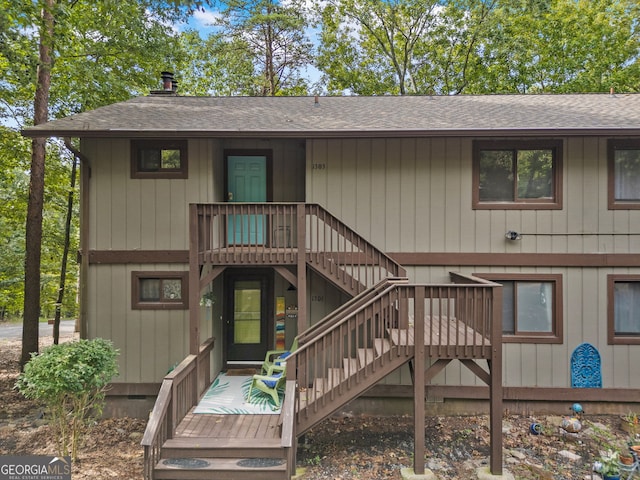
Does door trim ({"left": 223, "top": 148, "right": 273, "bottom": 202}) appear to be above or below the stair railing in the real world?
Answer: above

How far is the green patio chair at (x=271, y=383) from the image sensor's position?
5.75 metres

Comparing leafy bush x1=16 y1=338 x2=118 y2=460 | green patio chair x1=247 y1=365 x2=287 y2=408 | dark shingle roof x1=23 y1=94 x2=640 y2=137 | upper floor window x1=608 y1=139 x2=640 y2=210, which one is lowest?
green patio chair x1=247 y1=365 x2=287 y2=408

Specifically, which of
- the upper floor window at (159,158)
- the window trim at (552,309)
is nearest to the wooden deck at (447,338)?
the window trim at (552,309)

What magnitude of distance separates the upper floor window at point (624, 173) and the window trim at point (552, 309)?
1708 millimetres

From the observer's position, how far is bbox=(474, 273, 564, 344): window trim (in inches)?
250

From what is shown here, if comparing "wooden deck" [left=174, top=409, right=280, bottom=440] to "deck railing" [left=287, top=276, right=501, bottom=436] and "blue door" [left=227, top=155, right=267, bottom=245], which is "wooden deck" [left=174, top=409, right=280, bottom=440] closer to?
"deck railing" [left=287, top=276, right=501, bottom=436]

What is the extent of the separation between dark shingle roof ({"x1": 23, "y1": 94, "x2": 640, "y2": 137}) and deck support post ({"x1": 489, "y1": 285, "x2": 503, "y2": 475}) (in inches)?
121

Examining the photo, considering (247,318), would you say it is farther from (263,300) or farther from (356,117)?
(356,117)

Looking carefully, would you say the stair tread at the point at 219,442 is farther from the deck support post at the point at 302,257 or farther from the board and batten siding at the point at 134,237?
the board and batten siding at the point at 134,237

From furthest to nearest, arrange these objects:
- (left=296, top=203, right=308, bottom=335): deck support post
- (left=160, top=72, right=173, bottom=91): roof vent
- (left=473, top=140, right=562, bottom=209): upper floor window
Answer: (left=160, top=72, right=173, bottom=91): roof vent → (left=473, top=140, right=562, bottom=209): upper floor window → (left=296, top=203, right=308, bottom=335): deck support post

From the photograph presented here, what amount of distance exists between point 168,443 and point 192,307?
192cm

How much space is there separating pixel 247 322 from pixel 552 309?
233 inches

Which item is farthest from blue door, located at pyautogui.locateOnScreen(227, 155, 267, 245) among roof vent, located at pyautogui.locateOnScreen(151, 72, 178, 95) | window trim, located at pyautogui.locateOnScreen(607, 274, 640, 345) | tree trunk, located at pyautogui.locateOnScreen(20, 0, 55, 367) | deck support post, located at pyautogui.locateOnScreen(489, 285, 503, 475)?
window trim, located at pyautogui.locateOnScreen(607, 274, 640, 345)

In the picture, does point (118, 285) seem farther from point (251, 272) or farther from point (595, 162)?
point (595, 162)
